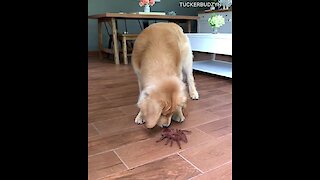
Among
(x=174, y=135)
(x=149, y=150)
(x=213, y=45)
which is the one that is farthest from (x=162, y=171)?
(x=213, y=45)

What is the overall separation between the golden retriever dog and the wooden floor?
0.12 metres

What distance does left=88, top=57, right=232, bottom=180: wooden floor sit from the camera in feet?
3.38

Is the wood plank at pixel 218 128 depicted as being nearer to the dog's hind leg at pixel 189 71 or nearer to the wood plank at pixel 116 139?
the wood plank at pixel 116 139

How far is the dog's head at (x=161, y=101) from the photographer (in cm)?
125

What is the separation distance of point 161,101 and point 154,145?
0.22m

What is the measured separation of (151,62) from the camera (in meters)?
1.52

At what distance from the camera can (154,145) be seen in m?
1.27

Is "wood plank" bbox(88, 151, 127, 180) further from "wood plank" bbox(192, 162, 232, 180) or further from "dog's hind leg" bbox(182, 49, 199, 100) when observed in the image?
"dog's hind leg" bbox(182, 49, 199, 100)

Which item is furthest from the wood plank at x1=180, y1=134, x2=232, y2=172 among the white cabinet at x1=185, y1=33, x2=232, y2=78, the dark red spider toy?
the white cabinet at x1=185, y1=33, x2=232, y2=78

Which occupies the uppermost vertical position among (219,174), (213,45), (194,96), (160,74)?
(213,45)

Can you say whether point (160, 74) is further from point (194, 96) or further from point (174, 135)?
point (194, 96)
